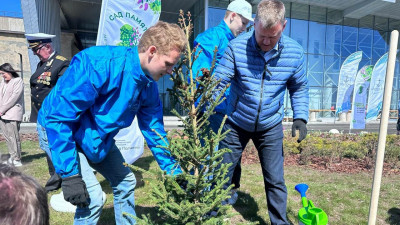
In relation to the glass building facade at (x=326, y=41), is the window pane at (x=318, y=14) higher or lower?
higher

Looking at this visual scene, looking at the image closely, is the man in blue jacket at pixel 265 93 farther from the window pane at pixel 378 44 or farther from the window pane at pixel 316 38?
the window pane at pixel 378 44

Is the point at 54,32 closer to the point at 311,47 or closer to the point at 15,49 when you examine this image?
the point at 15,49

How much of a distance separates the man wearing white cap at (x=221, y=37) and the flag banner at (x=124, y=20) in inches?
76.6

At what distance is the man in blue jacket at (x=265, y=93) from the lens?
237 centimetres


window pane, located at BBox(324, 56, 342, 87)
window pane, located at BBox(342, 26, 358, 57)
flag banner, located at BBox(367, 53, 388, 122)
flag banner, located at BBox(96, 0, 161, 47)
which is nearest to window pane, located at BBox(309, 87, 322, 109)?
window pane, located at BBox(324, 56, 342, 87)

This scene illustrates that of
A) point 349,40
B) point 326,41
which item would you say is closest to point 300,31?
point 326,41

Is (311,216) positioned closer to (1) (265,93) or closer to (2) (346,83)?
(1) (265,93)

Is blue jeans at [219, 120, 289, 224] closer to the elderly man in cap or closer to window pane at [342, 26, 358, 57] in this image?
the elderly man in cap

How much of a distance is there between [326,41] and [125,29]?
69.8 feet

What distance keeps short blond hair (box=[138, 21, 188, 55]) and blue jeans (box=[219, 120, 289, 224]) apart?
3.86ft

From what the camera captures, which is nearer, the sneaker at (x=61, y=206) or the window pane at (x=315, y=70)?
the sneaker at (x=61, y=206)

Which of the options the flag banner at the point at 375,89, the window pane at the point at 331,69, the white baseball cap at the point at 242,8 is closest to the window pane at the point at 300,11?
the window pane at the point at 331,69

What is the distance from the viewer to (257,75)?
2.38 m

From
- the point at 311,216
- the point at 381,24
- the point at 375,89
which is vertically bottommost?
the point at 311,216
